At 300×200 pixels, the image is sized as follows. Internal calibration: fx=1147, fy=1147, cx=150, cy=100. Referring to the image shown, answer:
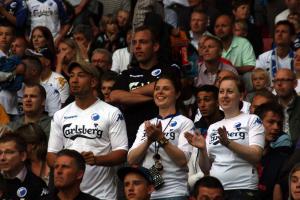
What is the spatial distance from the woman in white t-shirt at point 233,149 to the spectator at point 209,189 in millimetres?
337

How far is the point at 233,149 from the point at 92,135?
5.04 feet

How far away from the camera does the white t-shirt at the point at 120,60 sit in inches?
674

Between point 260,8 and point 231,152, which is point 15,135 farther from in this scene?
point 260,8

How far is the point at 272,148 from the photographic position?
1261cm

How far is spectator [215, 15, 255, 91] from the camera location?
1666 cm

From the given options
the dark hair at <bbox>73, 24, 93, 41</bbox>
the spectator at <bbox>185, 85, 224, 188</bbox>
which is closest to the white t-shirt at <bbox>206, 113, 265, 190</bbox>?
the spectator at <bbox>185, 85, 224, 188</bbox>

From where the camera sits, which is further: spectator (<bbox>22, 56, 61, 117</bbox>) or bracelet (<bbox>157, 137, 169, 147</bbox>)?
spectator (<bbox>22, 56, 61, 117</bbox>)

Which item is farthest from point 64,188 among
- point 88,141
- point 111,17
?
point 111,17

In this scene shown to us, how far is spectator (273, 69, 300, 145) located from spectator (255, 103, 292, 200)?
81 centimetres

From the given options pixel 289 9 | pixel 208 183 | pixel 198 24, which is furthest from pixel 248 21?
pixel 208 183

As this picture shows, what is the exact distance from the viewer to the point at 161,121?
11906 millimetres

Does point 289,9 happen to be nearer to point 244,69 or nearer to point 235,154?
point 244,69

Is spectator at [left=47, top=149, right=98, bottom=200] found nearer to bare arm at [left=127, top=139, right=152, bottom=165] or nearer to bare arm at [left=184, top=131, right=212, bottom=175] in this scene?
bare arm at [left=127, top=139, right=152, bottom=165]

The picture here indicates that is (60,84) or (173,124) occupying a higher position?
(60,84)
